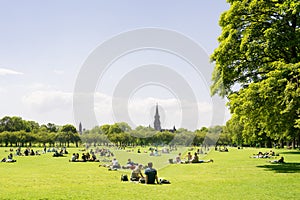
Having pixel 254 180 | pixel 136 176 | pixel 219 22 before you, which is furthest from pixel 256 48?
pixel 136 176

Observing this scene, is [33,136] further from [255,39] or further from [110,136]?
[255,39]

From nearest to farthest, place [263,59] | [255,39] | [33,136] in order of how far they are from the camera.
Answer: [255,39] < [263,59] < [33,136]

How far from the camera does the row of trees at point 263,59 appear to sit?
22.8 m

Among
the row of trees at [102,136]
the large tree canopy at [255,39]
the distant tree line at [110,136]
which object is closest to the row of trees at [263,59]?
the large tree canopy at [255,39]

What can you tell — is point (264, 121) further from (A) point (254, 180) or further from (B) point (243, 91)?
(A) point (254, 180)

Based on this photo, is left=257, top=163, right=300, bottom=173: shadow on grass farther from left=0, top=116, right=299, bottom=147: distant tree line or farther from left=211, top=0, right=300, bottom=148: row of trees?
left=0, top=116, right=299, bottom=147: distant tree line

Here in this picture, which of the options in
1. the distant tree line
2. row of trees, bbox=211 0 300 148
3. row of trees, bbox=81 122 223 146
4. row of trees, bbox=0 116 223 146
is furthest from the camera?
row of trees, bbox=81 122 223 146

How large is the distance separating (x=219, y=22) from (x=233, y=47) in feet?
10.3

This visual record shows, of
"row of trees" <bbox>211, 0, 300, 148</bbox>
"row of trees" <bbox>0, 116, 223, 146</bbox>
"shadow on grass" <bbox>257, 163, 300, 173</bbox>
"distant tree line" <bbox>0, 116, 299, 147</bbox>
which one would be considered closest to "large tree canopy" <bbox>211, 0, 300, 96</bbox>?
"row of trees" <bbox>211, 0, 300, 148</bbox>

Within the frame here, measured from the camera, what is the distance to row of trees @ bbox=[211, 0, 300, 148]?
74.6 feet

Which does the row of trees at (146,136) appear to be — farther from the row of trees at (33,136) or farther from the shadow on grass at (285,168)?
the shadow on grass at (285,168)

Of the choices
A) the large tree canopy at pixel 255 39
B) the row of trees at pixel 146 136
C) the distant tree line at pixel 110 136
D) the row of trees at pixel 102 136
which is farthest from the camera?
the row of trees at pixel 146 136

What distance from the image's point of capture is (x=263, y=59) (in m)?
26.1

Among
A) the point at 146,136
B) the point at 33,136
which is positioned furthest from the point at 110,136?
the point at 33,136
